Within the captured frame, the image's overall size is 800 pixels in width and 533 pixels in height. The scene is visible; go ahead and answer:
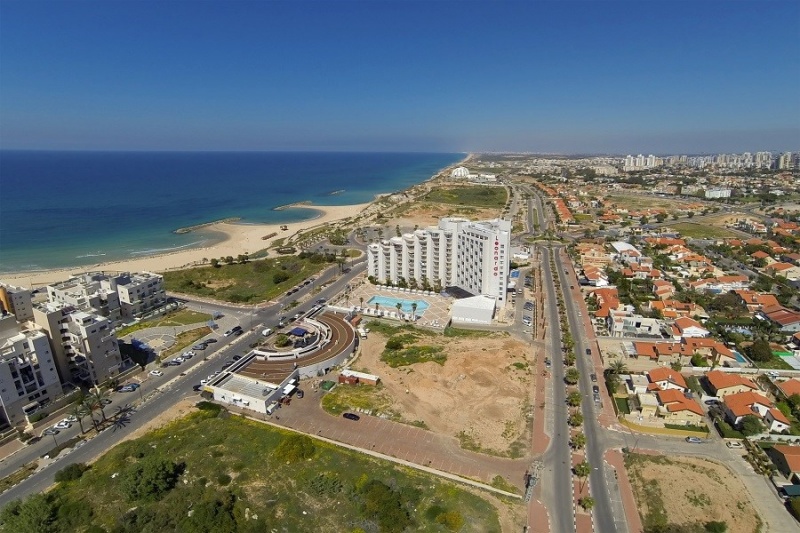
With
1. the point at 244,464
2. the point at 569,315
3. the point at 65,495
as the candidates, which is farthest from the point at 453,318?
the point at 65,495

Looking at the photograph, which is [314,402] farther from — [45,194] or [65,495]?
[45,194]

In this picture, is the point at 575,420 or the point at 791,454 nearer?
the point at 791,454

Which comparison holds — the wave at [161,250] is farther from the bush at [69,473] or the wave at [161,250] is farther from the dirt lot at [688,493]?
the dirt lot at [688,493]

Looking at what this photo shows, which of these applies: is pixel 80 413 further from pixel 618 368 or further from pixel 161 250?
pixel 161 250

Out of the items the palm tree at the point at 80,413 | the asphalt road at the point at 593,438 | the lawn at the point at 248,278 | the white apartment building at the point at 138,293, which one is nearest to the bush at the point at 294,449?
the palm tree at the point at 80,413

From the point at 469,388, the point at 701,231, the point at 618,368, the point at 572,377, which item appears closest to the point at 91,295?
the point at 469,388

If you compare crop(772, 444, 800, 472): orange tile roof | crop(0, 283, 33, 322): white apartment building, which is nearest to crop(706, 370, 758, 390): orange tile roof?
crop(772, 444, 800, 472): orange tile roof
